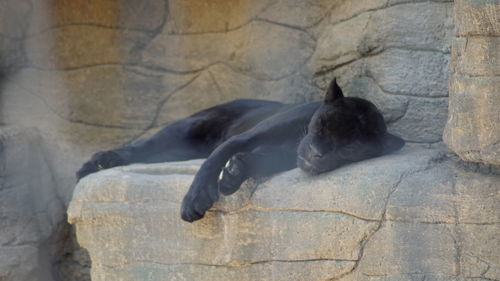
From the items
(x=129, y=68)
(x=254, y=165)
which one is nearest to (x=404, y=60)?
(x=254, y=165)

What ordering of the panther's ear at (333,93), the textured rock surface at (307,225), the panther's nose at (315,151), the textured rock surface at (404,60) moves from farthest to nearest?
the textured rock surface at (404,60) < the panther's ear at (333,93) < the panther's nose at (315,151) < the textured rock surface at (307,225)

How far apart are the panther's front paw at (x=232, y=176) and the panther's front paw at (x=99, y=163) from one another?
43.9 inches

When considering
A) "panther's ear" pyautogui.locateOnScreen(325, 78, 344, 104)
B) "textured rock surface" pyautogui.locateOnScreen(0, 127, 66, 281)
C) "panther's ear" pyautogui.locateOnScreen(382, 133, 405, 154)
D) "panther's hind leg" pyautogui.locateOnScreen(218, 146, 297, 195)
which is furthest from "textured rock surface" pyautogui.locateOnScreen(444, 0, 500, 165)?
"textured rock surface" pyautogui.locateOnScreen(0, 127, 66, 281)

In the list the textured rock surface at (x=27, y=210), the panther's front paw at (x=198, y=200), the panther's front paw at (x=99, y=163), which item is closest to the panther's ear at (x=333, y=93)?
the panther's front paw at (x=198, y=200)

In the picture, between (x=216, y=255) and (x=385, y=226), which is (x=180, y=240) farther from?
(x=385, y=226)

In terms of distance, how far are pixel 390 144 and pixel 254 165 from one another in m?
0.69

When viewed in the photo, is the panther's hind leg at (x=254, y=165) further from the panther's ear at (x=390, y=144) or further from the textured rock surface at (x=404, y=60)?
the textured rock surface at (x=404, y=60)

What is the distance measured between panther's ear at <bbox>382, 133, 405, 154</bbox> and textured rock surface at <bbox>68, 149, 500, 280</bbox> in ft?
0.18

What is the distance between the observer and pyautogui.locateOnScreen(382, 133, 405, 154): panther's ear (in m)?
4.01

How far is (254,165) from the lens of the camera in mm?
3973

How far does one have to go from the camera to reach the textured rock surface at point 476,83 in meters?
3.25

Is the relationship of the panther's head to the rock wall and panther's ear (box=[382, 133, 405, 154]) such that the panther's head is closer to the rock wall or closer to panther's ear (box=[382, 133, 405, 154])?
panther's ear (box=[382, 133, 405, 154])

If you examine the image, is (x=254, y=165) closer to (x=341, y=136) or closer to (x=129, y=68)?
(x=341, y=136)

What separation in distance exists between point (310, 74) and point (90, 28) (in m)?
1.74
